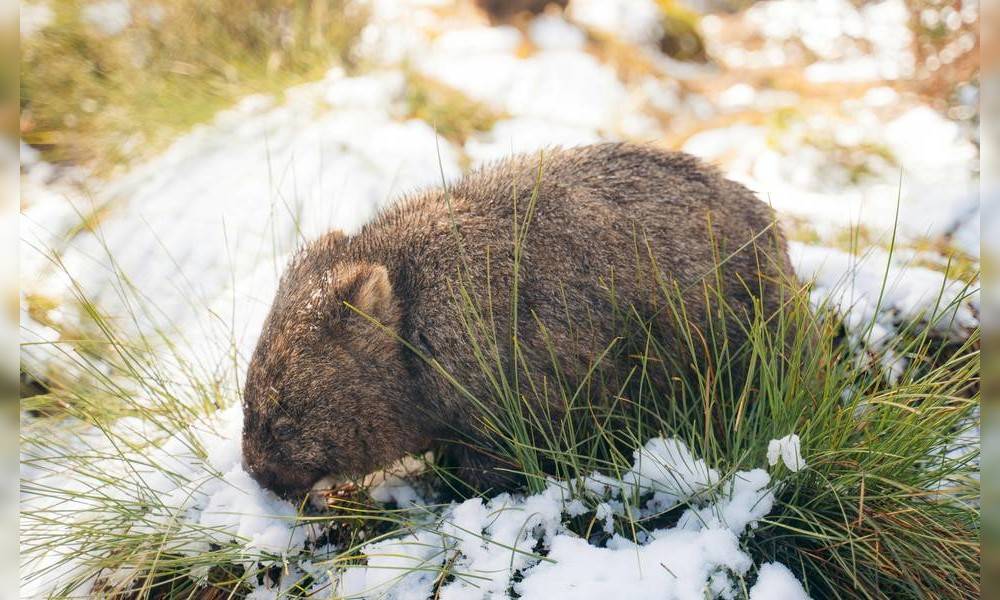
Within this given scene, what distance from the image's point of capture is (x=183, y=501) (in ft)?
8.61

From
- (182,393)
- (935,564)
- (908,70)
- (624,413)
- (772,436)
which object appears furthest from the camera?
(908,70)

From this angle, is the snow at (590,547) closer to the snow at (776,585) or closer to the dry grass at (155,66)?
the snow at (776,585)

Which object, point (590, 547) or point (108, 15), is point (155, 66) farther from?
point (590, 547)

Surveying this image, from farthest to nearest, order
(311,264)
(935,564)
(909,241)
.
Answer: (909,241) < (311,264) < (935,564)

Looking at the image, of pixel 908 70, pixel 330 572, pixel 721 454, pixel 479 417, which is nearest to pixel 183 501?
pixel 330 572

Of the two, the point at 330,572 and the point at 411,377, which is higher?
the point at 411,377

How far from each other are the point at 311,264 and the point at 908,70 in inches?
344

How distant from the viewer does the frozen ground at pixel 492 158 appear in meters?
2.33

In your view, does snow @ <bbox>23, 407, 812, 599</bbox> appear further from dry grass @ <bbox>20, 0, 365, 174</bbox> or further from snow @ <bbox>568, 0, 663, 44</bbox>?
snow @ <bbox>568, 0, 663, 44</bbox>

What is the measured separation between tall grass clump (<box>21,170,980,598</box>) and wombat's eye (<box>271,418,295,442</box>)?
0.84 ft

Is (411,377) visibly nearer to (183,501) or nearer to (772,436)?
(183,501)

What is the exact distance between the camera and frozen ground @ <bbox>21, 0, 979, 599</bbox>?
2328 mm

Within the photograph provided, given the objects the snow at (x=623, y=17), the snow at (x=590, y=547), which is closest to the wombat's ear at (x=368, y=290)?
the snow at (x=590, y=547)

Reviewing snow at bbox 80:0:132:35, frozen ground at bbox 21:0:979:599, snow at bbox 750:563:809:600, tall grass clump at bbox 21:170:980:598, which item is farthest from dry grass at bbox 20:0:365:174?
snow at bbox 750:563:809:600
